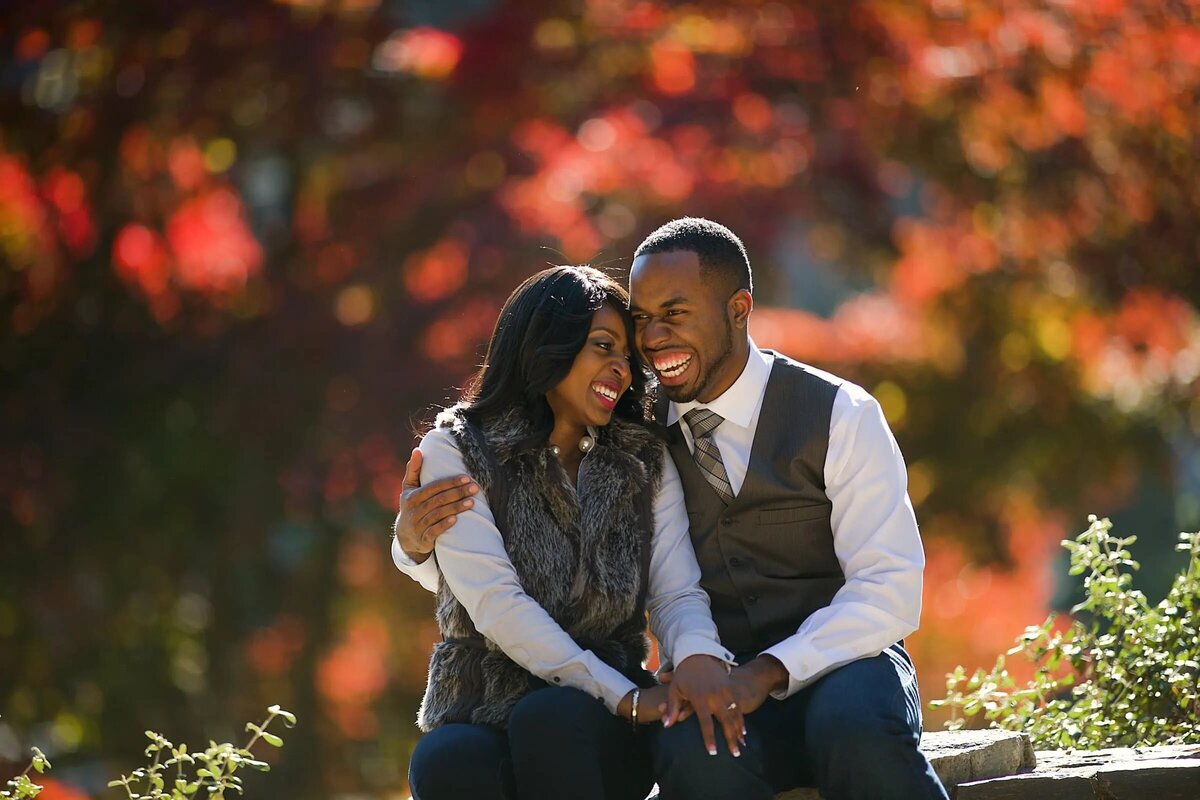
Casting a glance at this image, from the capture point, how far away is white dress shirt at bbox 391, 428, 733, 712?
2752 millimetres

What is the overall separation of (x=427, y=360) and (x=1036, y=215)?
2.41m

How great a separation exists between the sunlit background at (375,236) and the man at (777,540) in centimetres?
274

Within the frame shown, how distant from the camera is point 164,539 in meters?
6.13

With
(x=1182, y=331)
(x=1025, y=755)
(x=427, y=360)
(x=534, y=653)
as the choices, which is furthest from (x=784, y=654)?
(x=1182, y=331)

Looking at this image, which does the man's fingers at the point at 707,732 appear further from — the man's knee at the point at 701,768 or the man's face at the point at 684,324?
the man's face at the point at 684,324

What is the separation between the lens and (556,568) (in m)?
Result: 2.90

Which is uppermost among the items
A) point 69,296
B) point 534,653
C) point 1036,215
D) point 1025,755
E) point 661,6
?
point 661,6

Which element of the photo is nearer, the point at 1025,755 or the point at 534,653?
the point at 534,653

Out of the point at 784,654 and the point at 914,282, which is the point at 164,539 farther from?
the point at 784,654

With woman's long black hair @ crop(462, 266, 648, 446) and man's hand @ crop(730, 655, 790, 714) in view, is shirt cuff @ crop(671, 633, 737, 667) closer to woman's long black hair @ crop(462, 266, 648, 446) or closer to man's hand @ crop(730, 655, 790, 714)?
man's hand @ crop(730, 655, 790, 714)

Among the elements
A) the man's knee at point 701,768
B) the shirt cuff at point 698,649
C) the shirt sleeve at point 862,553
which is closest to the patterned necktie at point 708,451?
the shirt sleeve at point 862,553

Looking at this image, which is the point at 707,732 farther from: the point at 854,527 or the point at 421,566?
the point at 421,566

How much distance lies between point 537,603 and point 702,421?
0.51m

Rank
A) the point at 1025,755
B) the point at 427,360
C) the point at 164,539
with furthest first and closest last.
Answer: the point at 164,539
the point at 427,360
the point at 1025,755
